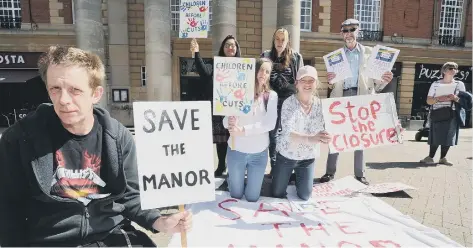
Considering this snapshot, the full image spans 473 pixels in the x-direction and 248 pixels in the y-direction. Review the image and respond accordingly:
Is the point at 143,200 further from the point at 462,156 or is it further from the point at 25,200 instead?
the point at 462,156

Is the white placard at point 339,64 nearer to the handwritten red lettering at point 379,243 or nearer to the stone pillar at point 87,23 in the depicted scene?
the handwritten red lettering at point 379,243

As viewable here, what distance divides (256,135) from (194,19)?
281 centimetres

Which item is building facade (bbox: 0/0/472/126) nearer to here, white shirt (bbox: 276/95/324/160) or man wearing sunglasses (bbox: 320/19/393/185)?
man wearing sunglasses (bbox: 320/19/393/185)

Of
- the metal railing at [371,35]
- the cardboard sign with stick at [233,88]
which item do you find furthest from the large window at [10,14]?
the metal railing at [371,35]

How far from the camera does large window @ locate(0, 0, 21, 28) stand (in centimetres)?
1542

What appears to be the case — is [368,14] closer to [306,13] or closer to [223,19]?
[306,13]

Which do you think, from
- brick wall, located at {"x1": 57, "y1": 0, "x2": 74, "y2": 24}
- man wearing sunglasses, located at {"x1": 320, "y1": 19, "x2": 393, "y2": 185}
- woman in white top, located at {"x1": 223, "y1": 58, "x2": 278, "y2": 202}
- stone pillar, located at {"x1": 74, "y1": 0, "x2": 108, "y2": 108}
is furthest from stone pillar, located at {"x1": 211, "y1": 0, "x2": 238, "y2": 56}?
woman in white top, located at {"x1": 223, "y1": 58, "x2": 278, "y2": 202}

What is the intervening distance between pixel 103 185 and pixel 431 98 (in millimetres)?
6774

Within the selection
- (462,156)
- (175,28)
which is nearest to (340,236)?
(462,156)

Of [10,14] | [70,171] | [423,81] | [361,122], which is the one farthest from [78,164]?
[423,81]

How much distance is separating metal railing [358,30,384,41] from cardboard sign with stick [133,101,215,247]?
17710 millimetres

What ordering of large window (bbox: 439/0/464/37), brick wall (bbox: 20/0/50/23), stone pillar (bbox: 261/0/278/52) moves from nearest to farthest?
1. brick wall (bbox: 20/0/50/23)
2. stone pillar (bbox: 261/0/278/52)
3. large window (bbox: 439/0/464/37)

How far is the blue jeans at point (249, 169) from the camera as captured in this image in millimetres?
3939

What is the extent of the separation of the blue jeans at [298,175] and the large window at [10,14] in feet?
57.1
